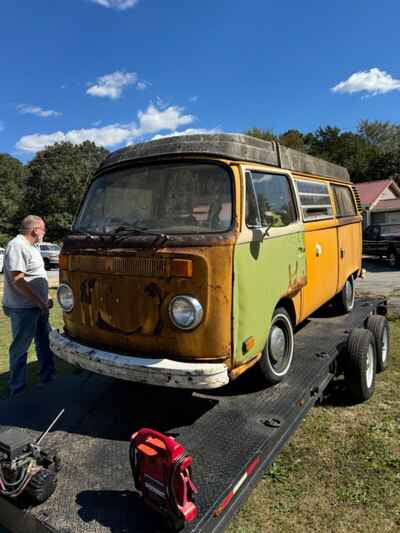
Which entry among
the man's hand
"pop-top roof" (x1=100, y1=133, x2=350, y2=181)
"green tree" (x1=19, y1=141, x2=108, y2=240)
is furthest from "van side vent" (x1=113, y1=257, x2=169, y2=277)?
"green tree" (x1=19, y1=141, x2=108, y2=240)

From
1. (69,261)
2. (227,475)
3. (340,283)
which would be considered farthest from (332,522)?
(340,283)

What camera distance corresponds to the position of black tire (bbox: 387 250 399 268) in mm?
18734

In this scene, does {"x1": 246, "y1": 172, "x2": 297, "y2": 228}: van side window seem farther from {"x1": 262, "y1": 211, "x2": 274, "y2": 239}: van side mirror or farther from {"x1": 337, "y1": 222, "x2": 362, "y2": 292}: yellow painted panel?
{"x1": 337, "y1": 222, "x2": 362, "y2": 292}: yellow painted panel

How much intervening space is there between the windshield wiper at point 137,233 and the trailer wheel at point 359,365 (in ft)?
7.90

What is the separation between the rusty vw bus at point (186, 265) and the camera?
279 cm

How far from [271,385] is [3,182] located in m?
53.7

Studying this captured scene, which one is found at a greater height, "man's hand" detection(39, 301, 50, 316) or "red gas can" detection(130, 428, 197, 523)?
"man's hand" detection(39, 301, 50, 316)

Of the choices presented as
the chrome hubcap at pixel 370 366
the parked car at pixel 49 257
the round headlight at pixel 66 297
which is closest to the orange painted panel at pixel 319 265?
the chrome hubcap at pixel 370 366

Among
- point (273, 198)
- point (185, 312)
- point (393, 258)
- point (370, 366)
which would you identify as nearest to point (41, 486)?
point (185, 312)

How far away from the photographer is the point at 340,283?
549 cm

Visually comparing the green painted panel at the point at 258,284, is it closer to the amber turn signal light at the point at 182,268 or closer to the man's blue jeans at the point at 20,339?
the amber turn signal light at the point at 182,268

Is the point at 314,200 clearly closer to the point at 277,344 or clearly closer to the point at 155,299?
the point at 277,344

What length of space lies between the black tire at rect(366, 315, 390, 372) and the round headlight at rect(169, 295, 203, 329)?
3.21m

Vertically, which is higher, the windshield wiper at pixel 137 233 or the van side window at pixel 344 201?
the van side window at pixel 344 201
